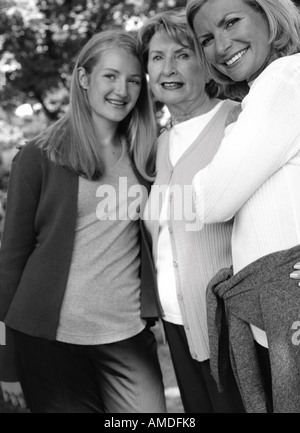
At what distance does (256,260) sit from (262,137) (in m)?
0.35

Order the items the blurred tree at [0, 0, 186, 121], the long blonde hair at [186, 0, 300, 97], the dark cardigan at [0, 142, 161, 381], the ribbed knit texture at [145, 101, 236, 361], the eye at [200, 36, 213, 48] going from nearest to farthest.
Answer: the long blonde hair at [186, 0, 300, 97]
the eye at [200, 36, 213, 48]
the ribbed knit texture at [145, 101, 236, 361]
the dark cardigan at [0, 142, 161, 381]
the blurred tree at [0, 0, 186, 121]

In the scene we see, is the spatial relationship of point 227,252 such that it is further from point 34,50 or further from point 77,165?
point 34,50

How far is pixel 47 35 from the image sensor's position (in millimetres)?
4738

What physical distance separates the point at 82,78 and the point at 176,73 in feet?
1.40

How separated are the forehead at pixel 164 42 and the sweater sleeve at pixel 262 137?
79 centimetres

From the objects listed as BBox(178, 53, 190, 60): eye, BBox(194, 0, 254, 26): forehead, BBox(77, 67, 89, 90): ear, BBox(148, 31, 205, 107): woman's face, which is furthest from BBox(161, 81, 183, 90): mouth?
BBox(194, 0, 254, 26): forehead

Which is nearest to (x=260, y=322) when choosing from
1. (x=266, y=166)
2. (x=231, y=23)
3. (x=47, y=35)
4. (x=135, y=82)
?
(x=266, y=166)

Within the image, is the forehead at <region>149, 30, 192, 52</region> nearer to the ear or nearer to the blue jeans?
the ear

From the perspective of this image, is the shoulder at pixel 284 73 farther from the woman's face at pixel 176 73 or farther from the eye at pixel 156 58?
the eye at pixel 156 58

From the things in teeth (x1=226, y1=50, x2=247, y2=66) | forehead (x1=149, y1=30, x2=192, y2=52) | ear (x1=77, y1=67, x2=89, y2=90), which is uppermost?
forehead (x1=149, y1=30, x2=192, y2=52)

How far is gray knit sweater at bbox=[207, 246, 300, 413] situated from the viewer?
4.94 ft

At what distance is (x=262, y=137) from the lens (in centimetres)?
152

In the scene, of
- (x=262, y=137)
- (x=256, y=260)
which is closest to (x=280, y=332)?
(x=256, y=260)

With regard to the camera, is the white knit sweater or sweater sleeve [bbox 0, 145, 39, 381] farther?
sweater sleeve [bbox 0, 145, 39, 381]
